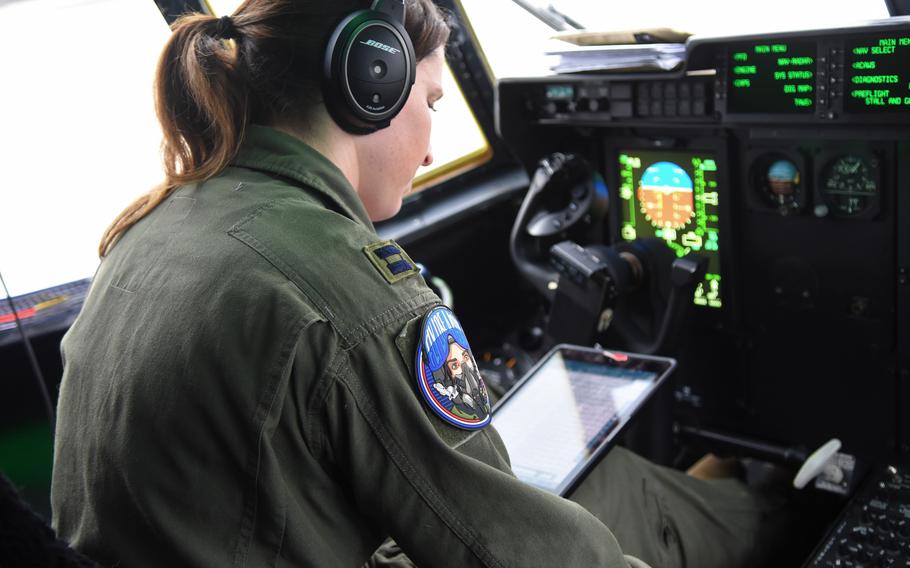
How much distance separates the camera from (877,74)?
164 centimetres

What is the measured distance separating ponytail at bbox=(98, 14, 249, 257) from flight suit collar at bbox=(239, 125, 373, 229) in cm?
3

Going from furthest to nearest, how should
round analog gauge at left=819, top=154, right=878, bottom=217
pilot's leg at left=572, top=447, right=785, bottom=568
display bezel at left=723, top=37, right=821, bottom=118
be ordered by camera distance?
round analog gauge at left=819, top=154, right=878, bottom=217 → display bezel at left=723, top=37, right=821, bottom=118 → pilot's leg at left=572, top=447, right=785, bottom=568

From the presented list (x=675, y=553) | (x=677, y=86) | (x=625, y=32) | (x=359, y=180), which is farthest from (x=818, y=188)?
(x=359, y=180)

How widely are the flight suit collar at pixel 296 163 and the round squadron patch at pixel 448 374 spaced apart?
0.63ft

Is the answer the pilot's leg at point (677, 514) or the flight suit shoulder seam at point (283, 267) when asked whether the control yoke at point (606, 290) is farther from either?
the flight suit shoulder seam at point (283, 267)

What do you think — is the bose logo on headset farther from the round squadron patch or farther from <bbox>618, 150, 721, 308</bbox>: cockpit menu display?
<bbox>618, 150, 721, 308</bbox>: cockpit menu display

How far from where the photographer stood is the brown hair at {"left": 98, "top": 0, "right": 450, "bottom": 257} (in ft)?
3.55

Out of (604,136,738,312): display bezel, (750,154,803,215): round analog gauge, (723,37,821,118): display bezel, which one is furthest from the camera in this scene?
(604,136,738,312): display bezel

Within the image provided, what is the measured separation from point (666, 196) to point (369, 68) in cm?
127

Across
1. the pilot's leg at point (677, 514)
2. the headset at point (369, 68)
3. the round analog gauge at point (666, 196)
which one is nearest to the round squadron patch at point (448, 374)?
the headset at point (369, 68)

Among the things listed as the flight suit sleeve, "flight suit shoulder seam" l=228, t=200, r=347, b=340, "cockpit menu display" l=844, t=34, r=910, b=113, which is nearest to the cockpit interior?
"cockpit menu display" l=844, t=34, r=910, b=113

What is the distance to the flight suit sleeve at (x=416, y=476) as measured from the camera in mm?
889

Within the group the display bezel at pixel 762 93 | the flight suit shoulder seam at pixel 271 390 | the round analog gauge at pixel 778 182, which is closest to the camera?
the flight suit shoulder seam at pixel 271 390

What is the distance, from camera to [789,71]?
1.76m
